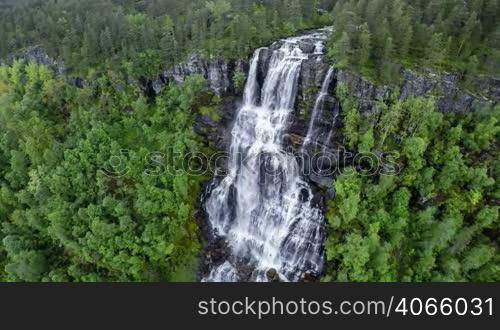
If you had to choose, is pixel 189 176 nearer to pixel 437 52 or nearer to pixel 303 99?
pixel 303 99

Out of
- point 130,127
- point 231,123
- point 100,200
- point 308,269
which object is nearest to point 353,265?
point 308,269

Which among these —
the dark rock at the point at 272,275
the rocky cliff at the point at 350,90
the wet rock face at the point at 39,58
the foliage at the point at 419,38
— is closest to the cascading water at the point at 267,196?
the dark rock at the point at 272,275

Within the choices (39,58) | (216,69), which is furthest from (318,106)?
(39,58)

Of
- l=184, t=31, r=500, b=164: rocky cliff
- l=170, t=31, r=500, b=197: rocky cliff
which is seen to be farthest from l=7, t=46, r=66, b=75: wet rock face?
l=170, t=31, r=500, b=197: rocky cliff

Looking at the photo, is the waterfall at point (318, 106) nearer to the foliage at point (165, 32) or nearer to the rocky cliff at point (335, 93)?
the rocky cliff at point (335, 93)

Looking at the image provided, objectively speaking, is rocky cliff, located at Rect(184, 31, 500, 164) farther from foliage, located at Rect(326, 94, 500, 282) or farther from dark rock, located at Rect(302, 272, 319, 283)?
dark rock, located at Rect(302, 272, 319, 283)
